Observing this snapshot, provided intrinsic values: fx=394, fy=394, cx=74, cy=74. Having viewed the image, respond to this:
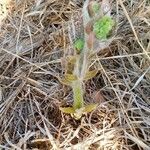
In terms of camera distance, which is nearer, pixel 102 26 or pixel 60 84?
pixel 102 26

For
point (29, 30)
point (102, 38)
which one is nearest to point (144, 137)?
point (102, 38)

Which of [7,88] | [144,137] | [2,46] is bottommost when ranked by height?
[144,137]

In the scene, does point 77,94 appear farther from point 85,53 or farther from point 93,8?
point 93,8

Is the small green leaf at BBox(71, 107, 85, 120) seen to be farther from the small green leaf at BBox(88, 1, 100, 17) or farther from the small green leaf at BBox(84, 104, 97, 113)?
the small green leaf at BBox(88, 1, 100, 17)

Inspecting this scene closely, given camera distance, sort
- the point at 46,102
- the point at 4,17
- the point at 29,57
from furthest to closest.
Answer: the point at 4,17, the point at 29,57, the point at 46,102

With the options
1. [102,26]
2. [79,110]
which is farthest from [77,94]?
[102,26]

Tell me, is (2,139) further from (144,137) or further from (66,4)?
(66,4)

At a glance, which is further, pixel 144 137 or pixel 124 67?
pixel 124 67
